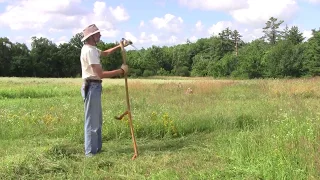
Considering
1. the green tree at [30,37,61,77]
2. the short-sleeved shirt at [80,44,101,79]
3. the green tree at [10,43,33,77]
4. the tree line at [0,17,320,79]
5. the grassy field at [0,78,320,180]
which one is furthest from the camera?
the green tree at [30,37,61,77]

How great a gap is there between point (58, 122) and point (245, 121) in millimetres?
4058

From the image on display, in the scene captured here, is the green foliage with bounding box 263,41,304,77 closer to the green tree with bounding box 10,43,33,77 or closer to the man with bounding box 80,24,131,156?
the green tree with bounding box 10,43,33,77

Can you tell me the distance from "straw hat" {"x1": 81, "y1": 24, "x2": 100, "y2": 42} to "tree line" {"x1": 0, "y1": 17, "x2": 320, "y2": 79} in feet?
146

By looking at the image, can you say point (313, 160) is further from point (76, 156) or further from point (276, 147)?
point (76, 156)

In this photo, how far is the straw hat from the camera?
5.84 metres

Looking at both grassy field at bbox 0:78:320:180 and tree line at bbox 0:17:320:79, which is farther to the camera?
tree line at bbox 0:17:320:79

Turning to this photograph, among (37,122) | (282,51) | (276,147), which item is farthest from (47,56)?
(276,147)

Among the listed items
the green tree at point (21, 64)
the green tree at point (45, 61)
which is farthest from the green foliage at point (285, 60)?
the green tree at point (21, 64)

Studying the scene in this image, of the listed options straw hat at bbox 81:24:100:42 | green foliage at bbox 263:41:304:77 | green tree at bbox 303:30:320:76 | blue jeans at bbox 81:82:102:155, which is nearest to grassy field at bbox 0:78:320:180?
blue jeans at bbox 81:82:102:155

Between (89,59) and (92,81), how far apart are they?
0.37 m

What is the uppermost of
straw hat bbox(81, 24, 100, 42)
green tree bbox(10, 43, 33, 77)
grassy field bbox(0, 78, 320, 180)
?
green tree bbox(10, 43, 33, 77)

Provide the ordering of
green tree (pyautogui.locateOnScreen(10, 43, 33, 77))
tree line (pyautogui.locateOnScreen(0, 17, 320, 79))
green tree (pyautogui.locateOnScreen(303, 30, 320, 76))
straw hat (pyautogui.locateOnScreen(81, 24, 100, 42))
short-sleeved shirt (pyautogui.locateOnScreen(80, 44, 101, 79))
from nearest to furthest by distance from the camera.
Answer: short-sleeved shirt (pyautogui.locateOnScreen(80, 44, 101, 79))
straw hat (pyautogui.locateOnScreen(81, 24, 100, 42))
green tree (pyautogui.locateOnScreen(303, 30, 320, 76))
tree line (pyautogui.locateOnScreen(0, 17, 320, 79))
green tree (pyautogui.locateOnScreen(10, 43, 33, 77))

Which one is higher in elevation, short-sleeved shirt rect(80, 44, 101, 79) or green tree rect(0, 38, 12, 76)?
green tree rect(0, 38, 12, 76)

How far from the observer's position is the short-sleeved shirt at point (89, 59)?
573 cm
